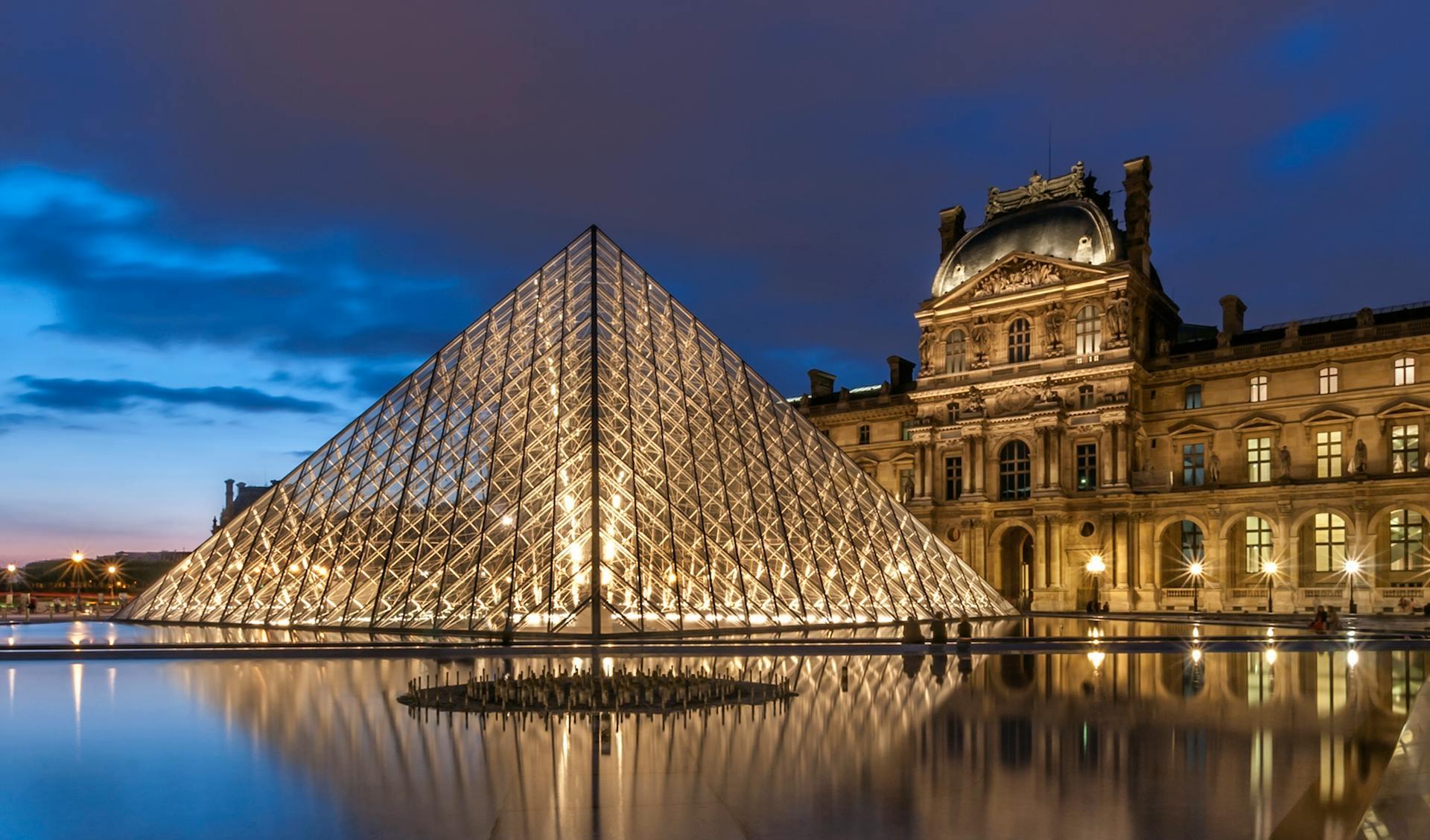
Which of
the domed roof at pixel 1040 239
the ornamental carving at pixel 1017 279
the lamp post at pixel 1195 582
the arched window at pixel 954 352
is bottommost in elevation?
the lamp post at pixel 1195 582

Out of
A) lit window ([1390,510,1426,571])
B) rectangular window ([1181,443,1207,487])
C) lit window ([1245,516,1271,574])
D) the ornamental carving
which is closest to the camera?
lit window ([1390,510,1426,571])

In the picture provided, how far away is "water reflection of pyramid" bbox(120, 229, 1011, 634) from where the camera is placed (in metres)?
22.4

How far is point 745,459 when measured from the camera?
27.0 meters

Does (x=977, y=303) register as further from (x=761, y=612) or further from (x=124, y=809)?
(x=124, y=809)

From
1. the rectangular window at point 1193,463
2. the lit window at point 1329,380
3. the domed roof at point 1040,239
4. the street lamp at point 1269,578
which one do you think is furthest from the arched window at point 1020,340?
the street lamp at point 1269,578

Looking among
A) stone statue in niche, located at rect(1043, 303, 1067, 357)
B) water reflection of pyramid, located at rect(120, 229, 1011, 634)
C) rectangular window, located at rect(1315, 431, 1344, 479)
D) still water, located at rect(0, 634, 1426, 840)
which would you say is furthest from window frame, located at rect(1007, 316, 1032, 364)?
still water, located at rect(0, 634, 1426, 840)

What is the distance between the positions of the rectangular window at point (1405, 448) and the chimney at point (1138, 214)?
35.6 feet

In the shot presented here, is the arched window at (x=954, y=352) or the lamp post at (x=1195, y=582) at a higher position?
the arched window at (x=954, y=352)

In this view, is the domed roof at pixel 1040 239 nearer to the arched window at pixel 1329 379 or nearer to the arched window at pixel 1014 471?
the arched window at pixel 1014 471

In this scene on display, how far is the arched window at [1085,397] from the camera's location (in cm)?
4303

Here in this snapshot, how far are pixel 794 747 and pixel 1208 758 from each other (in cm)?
317

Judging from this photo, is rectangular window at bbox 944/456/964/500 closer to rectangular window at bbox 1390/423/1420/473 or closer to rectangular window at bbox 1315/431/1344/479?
rectangular window at bbox 1315/431/1344/479

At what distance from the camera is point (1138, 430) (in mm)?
43188

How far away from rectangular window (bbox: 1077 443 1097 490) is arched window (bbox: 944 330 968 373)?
5977 mm
